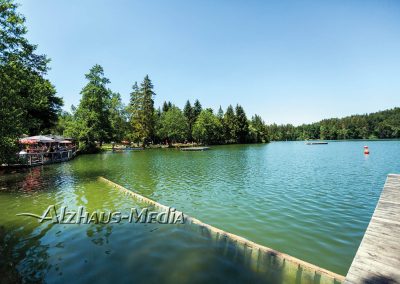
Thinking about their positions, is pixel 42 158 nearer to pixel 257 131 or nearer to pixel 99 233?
pixel 99 233

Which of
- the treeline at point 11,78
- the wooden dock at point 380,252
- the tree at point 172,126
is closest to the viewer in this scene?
the wooden dock at point 380,252

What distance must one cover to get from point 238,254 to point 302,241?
9.46 ft

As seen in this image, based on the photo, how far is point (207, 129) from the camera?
91.7m

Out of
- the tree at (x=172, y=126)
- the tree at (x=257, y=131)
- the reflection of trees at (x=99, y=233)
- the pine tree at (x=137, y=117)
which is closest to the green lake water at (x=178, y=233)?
the reflection of trees at (x=99, y=233)

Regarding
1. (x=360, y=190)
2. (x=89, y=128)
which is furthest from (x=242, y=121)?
(x=360, y=190)

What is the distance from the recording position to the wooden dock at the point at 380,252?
4.34 metres

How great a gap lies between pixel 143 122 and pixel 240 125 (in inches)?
1808

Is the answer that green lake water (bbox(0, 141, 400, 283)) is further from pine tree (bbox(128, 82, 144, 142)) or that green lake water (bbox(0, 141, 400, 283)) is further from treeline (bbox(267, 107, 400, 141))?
treeline (bbox(267, 107, 400, 141))

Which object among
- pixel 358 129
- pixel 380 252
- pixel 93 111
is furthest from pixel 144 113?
pixel 358 129

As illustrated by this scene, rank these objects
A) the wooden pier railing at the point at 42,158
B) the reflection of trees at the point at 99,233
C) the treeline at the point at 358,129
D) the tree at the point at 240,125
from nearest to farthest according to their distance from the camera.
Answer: the reflection of trees at the point at 99,233
the wooden pier railing at the point at 42,158
the tree at the point at 240,125
the treeline at the point at 358,129

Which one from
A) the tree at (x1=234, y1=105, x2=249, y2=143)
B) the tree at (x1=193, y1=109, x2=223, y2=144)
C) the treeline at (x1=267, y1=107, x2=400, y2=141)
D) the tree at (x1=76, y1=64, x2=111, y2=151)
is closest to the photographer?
the tree at (x1=76, y1=64, x2=111, y2=151)

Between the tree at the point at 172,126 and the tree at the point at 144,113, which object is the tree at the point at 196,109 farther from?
the tree at the point at 144,113

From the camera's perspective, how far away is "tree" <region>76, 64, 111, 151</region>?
50.8 meters

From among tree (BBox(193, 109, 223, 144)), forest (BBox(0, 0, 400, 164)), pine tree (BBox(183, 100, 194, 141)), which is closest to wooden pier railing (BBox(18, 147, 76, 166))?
forest (BBox(0, 0, 400, 164))
